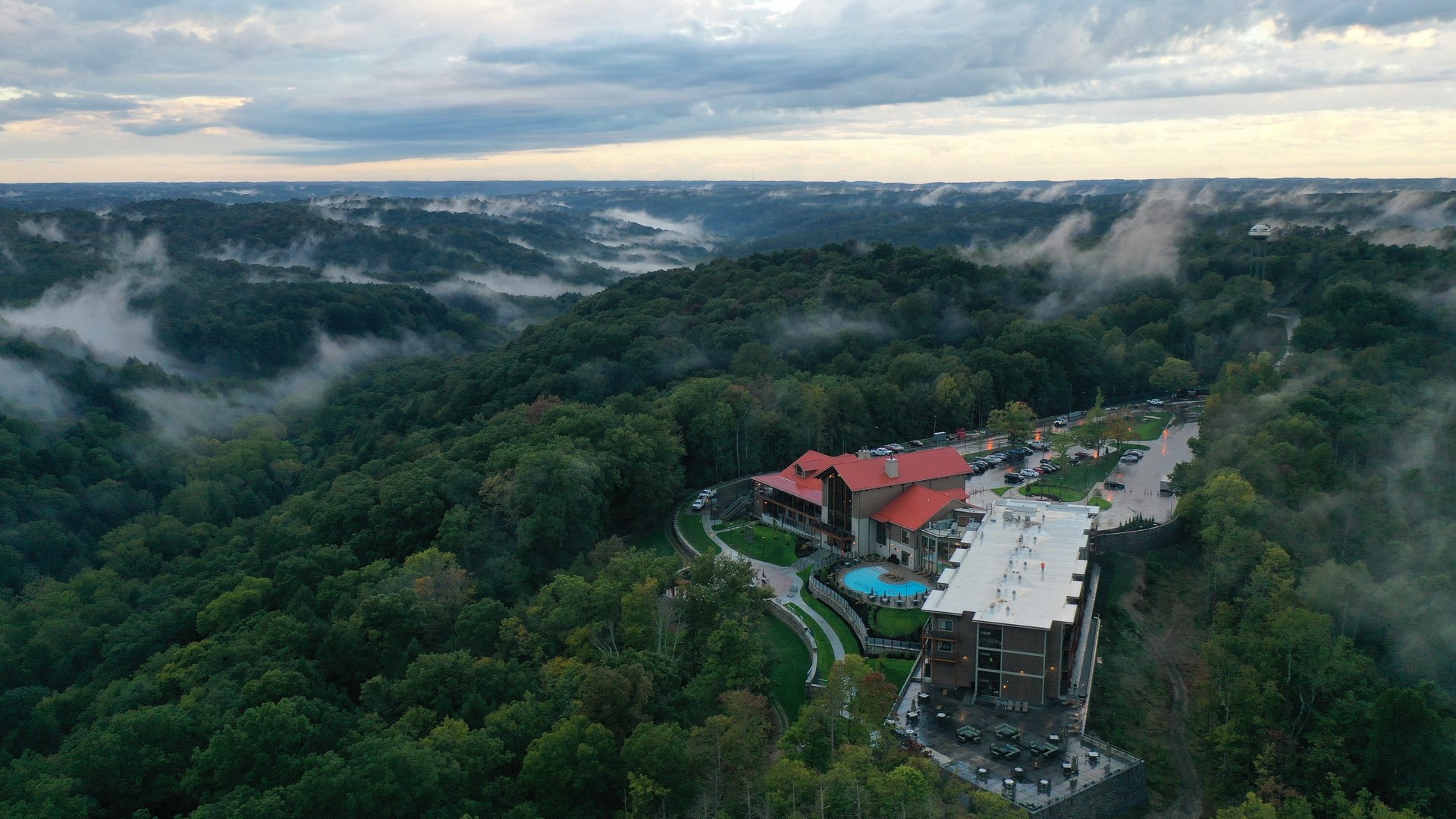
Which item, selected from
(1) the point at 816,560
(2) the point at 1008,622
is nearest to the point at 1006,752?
(2) the point at 1008,622

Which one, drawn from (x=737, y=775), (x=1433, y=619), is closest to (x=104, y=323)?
(x=737, y=775)

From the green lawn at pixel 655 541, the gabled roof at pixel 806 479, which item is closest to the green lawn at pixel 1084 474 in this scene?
the gabled roof at pixel 806 479

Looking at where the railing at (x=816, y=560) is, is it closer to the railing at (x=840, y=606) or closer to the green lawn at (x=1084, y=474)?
the railing at (x=840, y=606)

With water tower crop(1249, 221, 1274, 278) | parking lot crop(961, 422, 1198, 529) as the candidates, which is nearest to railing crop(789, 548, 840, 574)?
parking lot crop(961, 422, 1198, 529)

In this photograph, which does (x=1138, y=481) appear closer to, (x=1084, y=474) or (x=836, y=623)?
(x=1084, y=474)

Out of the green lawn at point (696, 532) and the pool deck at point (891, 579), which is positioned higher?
the pool deck at point (891, 579)
